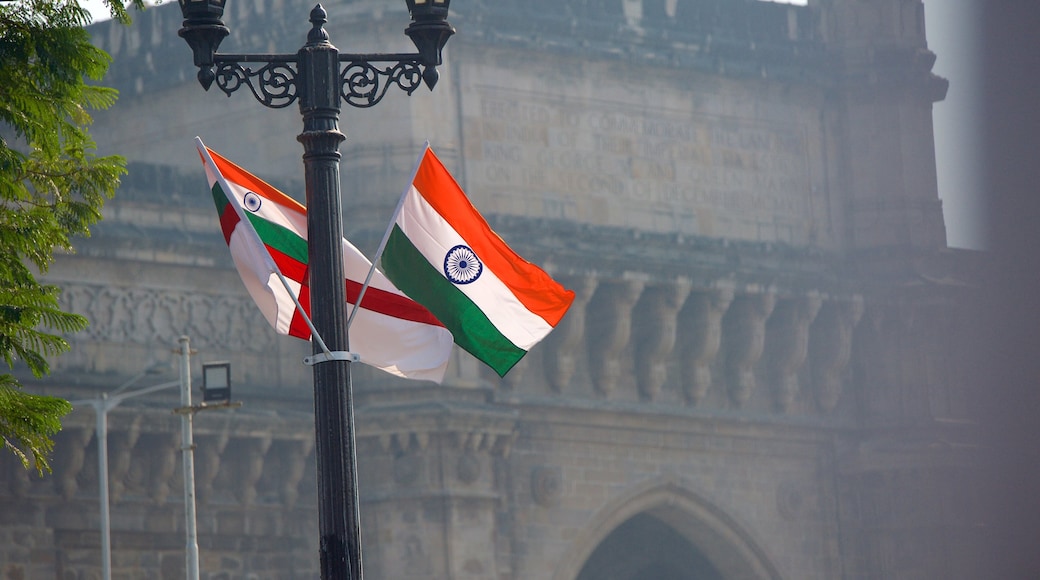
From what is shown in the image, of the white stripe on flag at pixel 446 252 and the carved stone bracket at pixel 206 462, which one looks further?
the carved stone bracket at pixel 206 462

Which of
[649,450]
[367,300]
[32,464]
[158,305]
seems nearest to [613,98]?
[649,450]

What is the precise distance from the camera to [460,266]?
17094mm

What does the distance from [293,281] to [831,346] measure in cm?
2853

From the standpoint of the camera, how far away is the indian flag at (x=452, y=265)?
17.0 metres

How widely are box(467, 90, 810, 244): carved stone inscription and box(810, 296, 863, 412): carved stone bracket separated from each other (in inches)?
59.1

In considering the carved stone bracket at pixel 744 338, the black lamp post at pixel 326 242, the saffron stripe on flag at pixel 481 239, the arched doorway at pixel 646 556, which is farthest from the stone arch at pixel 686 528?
the black lamp post at pixel 326 242

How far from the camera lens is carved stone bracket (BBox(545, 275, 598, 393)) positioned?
40281 mm

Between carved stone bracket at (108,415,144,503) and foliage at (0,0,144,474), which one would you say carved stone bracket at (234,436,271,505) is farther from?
foliage at (0,0,144,474)

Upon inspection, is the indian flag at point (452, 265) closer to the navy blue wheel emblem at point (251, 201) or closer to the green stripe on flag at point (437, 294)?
the green stripe on flag at point (437, 294)

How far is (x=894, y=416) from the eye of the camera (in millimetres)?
45031

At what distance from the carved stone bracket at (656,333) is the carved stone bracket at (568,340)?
148 centimetres

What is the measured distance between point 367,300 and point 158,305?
20001 mm

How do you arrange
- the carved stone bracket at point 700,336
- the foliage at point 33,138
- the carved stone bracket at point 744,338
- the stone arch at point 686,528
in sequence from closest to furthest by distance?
the foliage at point 33,138 < the stone arch at point 686,528 < the carved stone bracket at point 700,336 < the carved stone bracket at point 744,338

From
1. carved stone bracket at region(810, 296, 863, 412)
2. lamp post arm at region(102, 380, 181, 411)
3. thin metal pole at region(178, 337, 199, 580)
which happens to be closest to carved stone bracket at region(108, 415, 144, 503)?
lamp post arm at region(102, 380, 181, 411)
